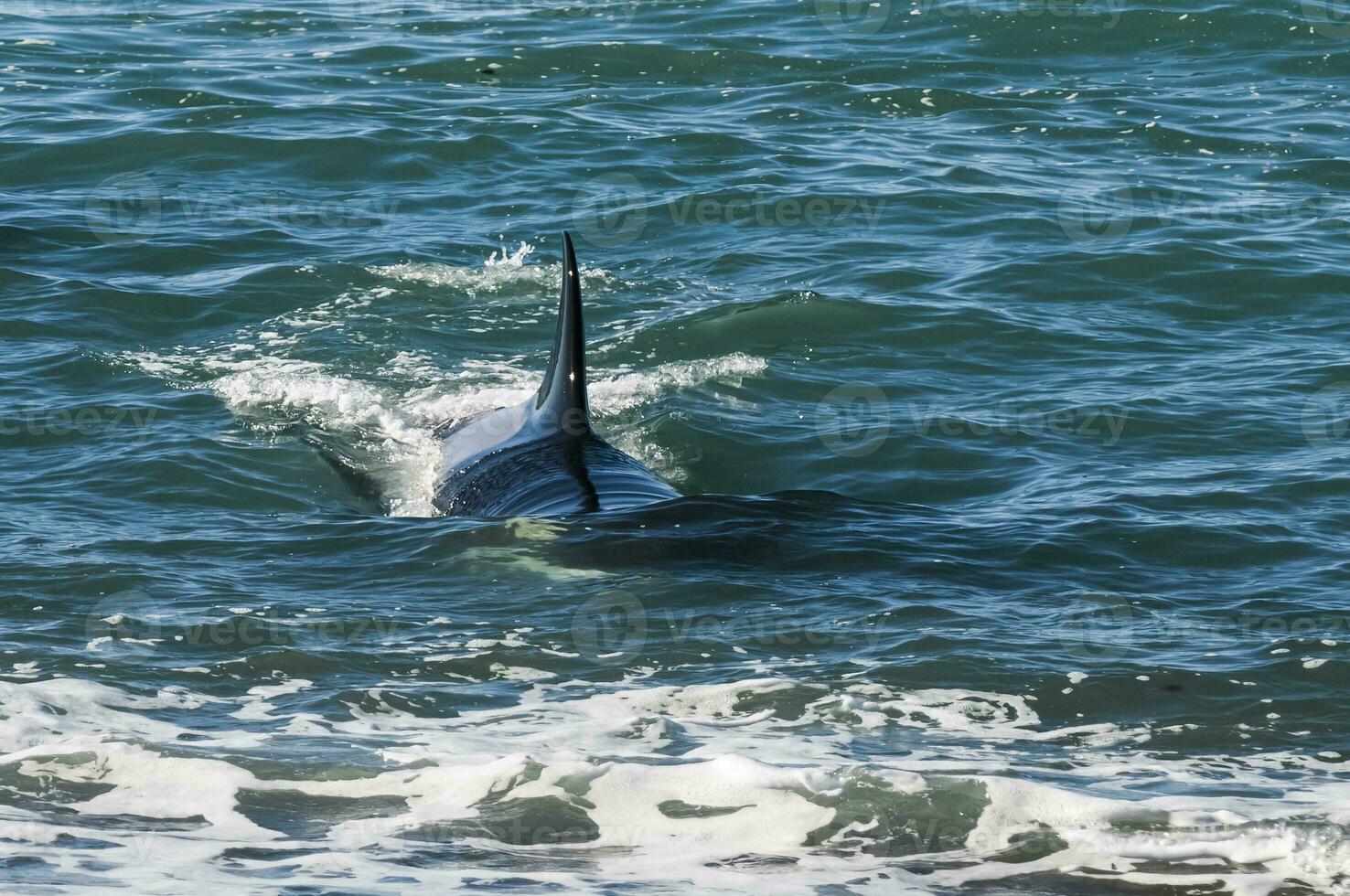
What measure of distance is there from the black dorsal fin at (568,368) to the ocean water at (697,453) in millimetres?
892

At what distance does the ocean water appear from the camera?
6.11 metres

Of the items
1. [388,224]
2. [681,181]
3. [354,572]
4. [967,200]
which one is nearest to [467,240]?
[388,224]

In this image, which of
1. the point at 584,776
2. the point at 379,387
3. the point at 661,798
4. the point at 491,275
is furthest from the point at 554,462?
the point at 491,275

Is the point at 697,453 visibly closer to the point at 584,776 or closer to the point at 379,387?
the point at 379,387

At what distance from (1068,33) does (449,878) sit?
17.7 metres

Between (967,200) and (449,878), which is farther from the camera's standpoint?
(967,200)

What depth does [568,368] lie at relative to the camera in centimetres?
1002

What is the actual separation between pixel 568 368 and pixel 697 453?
5.08 feet

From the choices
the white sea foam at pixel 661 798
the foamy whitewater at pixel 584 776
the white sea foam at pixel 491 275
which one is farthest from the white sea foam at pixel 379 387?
the white sea foam at pixel 661 798

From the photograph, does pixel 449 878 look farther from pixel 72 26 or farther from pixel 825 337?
pixel 72 26

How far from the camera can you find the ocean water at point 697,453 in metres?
6.11

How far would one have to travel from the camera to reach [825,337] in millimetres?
13258

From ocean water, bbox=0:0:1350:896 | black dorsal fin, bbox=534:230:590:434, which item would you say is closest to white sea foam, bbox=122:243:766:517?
ocean water, bbox=0:0:1350:896

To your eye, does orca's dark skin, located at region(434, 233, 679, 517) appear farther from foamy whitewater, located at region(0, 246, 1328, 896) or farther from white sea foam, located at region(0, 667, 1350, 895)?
white sea foam, located at region(0, 667, 1350, 895)
